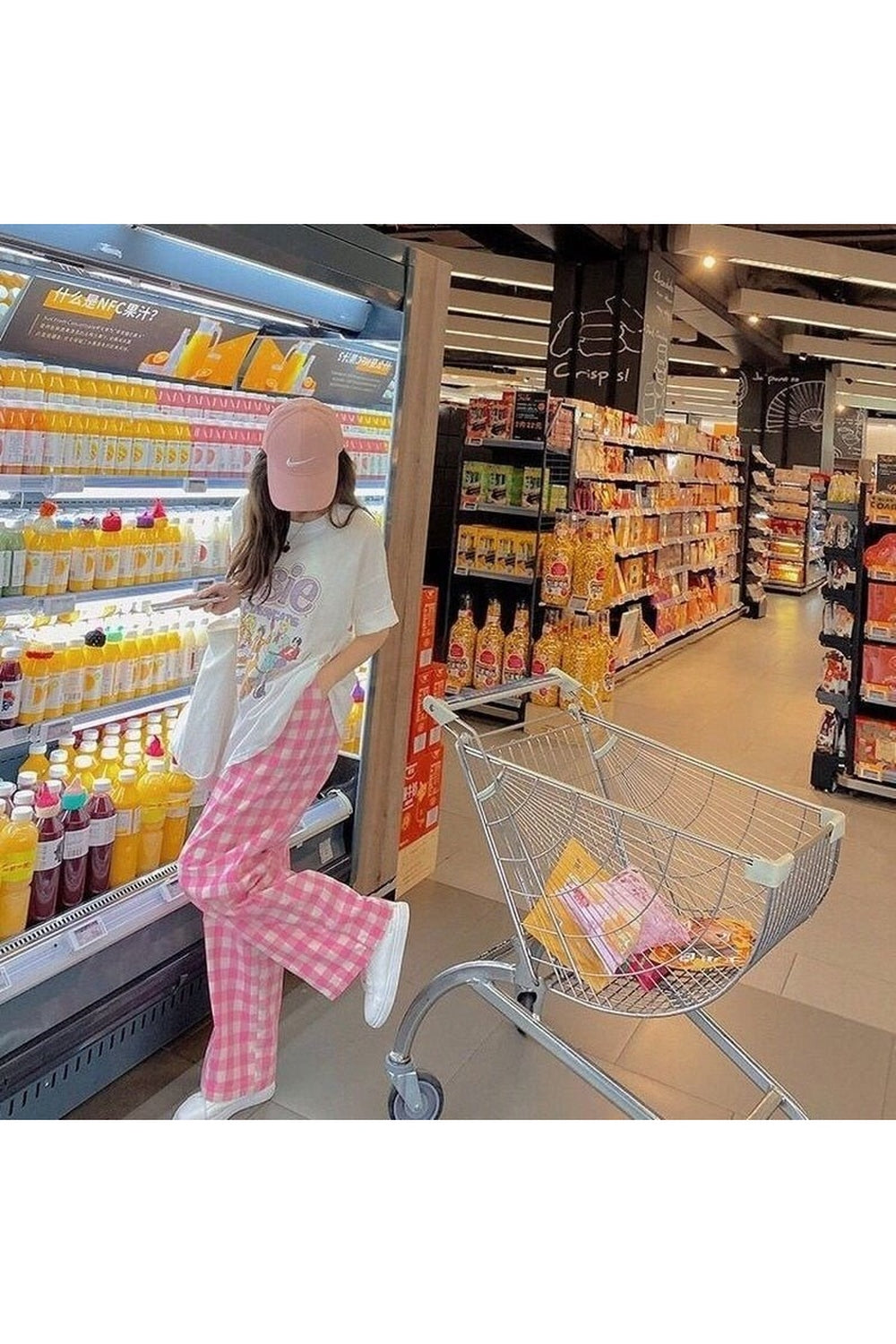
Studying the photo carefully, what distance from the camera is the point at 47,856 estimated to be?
2346 millimetres

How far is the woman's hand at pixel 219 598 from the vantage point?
232cm

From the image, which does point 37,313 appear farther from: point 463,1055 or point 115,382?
point 463,1055

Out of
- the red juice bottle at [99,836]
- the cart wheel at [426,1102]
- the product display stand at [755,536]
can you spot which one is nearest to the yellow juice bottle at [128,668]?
the red juice bottle at [99,836]

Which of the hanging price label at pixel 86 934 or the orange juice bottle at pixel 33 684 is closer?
the hanging price label at pixel 86 934

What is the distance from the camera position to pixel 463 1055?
2652mm

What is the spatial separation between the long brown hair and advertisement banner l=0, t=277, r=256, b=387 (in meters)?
0.65

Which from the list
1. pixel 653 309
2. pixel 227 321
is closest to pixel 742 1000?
pixel 227 321

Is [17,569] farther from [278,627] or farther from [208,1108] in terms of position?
[208,1108]

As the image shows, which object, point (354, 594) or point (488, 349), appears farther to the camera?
point (488, 349)

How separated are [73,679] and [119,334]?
3.15ft

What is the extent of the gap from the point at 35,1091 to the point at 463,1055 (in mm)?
1109

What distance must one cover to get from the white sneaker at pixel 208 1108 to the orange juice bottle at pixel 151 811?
66 cm

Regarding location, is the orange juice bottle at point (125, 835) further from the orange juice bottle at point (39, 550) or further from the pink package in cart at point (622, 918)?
the pink package in cart at point (622, 918)

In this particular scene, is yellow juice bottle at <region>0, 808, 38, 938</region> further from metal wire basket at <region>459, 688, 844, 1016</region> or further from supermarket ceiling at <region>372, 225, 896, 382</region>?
supermarket ceiling at <region>372, 225, 896, 382</region>
